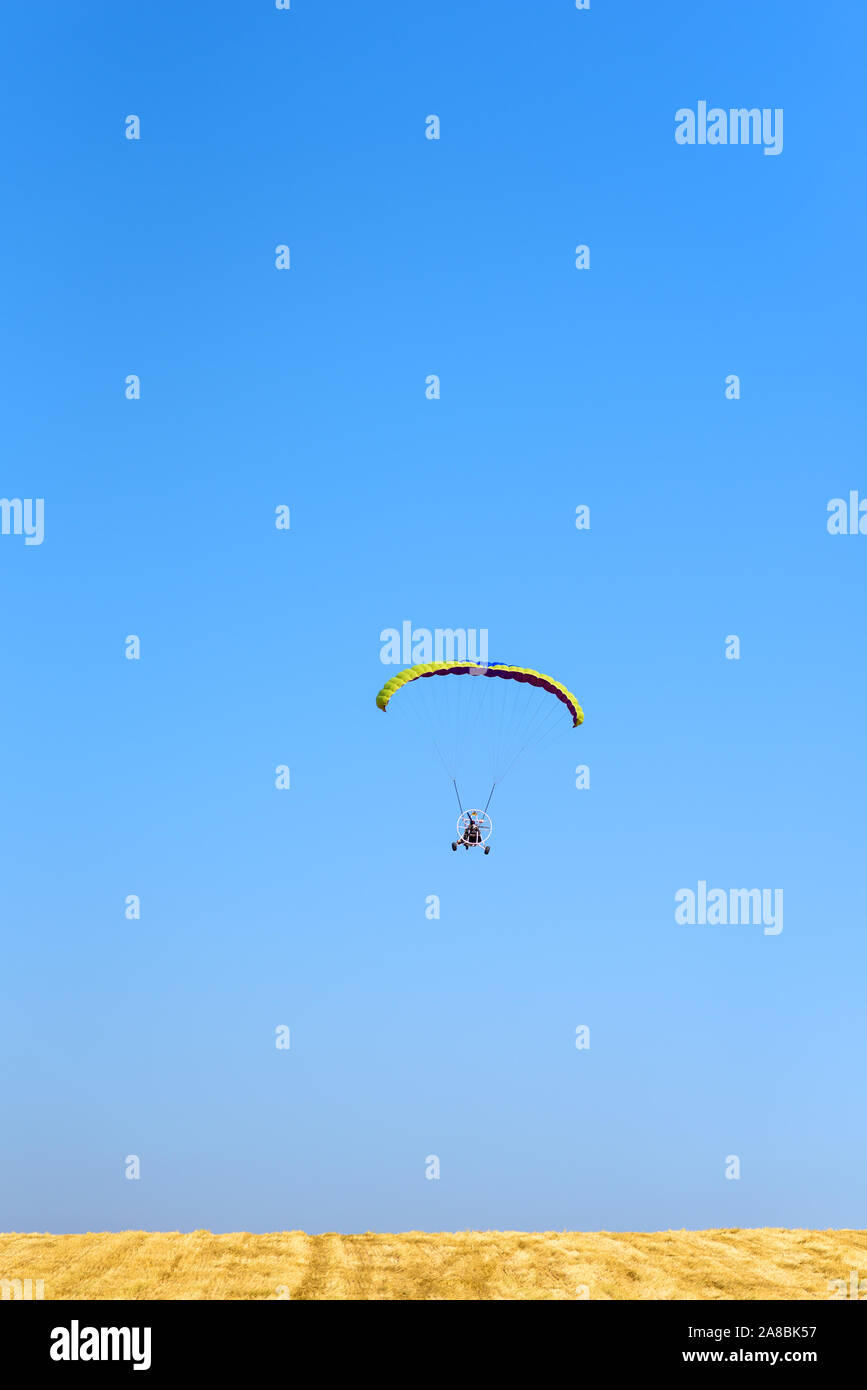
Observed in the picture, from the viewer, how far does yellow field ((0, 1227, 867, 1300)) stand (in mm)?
40250

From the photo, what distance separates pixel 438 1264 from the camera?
142ft

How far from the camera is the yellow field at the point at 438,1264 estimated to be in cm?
4025

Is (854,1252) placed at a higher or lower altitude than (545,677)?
lower

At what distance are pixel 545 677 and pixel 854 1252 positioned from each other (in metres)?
22.8

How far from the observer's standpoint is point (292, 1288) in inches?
1581
